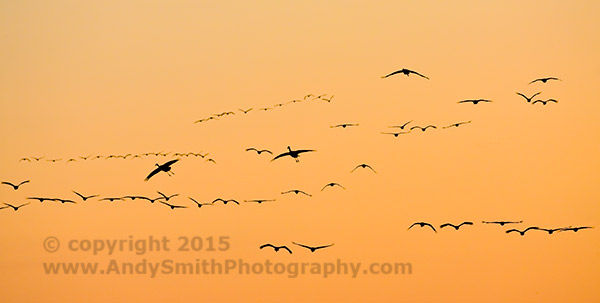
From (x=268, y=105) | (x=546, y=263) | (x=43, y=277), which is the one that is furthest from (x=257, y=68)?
(x=546, y=263)

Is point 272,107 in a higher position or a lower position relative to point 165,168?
higher

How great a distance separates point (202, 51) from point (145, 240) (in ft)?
2.27

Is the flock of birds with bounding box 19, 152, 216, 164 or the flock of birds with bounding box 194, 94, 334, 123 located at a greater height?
the flock of birds with bounding box 194, 94, 334, 123

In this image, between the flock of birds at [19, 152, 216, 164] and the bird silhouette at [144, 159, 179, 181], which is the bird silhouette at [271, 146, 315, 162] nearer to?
the flock of birds at [19, 152, 216, 164]

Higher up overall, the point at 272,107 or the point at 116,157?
the point at 272,107

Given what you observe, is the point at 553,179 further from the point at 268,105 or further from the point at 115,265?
the point at 115,265

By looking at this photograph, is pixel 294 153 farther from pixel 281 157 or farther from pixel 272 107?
pixel 272 107

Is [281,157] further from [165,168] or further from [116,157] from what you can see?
[116,157]

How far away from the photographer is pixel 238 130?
6.07ft

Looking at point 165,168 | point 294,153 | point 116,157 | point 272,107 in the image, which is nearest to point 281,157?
point 294,153

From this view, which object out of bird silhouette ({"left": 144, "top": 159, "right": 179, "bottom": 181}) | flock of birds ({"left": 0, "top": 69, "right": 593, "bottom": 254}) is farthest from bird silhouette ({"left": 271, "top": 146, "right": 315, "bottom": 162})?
bird silhouette ({"left": 144, "top": 159, "right": 179, "bottom": 181})

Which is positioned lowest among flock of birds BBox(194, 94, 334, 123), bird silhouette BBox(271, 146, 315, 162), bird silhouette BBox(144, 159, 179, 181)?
bird silhouette BBox(144, 159, 179, 181)

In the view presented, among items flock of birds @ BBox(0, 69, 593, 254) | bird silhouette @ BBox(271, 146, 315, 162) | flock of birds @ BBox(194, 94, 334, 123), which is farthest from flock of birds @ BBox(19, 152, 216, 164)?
bird silhouette @ BBox(271, 146, 315, 162)

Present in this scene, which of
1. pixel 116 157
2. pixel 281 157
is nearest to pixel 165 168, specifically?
pixel 116 157
